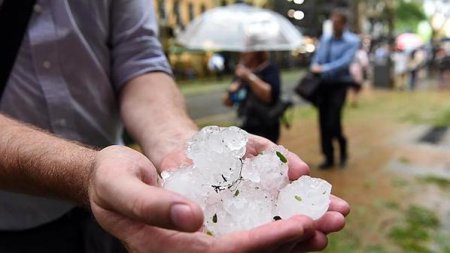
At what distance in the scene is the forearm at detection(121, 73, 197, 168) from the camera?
162 cm

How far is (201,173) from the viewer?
51.5 inches

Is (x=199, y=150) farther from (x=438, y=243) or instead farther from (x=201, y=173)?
(x=438, y=243)

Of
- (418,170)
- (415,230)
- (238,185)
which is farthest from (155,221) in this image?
(418,170)

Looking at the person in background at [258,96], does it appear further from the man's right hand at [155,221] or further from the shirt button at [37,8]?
the man's right hand at [155,221]

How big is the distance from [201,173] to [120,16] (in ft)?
2.75

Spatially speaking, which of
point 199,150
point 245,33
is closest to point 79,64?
point 199,150

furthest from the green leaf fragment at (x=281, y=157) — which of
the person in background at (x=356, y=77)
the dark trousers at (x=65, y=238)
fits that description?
the person in background at (x=356, y=77)

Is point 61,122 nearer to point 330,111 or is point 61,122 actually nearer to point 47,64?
point 47,64

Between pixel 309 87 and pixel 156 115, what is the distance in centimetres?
486

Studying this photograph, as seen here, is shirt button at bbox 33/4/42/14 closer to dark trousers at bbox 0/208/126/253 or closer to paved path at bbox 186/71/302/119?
dark trousers at bbox 0/208/126/253

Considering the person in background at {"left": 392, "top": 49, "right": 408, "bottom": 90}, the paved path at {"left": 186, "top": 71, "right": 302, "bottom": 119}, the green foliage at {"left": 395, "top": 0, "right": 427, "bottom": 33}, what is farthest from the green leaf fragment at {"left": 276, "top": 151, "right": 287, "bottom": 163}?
the green foliage at {"left": 395, "top": 0, "right": 427, "bottom": 33}

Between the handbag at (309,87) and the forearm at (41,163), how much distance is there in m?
5.29

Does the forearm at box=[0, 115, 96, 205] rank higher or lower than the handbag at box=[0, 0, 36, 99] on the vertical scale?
lower

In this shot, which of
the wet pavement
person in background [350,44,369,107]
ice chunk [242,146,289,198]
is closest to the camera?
ice chunk [242,146,289,198]
